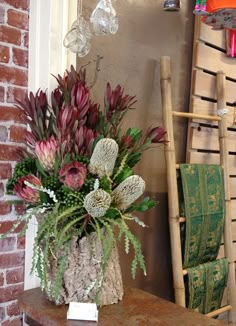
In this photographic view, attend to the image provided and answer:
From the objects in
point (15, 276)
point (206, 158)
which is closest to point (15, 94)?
point (15, 276)

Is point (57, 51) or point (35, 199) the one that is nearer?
point (35, 199)

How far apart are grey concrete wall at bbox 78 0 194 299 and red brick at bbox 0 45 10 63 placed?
0.32 m

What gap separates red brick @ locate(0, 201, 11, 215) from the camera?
1321 millimetres

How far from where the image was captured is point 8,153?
4.37 ft

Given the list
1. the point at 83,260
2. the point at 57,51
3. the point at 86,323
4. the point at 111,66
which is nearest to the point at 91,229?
the point at 83,260

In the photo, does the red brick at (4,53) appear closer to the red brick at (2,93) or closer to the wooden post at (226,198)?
the red brick at (2,93)

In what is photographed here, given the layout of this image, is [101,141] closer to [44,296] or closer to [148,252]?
[44,296]

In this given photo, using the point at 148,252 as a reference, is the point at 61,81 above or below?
above

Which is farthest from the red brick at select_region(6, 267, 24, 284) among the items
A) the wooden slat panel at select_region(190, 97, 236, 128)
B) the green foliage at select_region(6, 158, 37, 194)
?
the wooden slat panel at select_region(190, 97, 236, 128)

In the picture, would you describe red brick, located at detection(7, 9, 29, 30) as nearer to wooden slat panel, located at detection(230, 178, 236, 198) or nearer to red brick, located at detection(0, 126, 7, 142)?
red brick, located at detection(0, 126, 7, 142)

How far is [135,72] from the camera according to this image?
5.69 feet

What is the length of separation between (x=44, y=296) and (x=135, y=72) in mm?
1040

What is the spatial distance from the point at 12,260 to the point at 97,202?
19.9 inches

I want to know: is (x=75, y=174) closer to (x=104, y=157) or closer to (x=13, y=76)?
(x=104, y=157)
